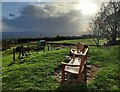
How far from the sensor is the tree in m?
40.3

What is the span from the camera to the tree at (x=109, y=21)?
4031 cm

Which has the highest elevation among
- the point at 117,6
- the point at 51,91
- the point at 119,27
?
the point at 117,6

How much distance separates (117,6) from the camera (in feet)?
133

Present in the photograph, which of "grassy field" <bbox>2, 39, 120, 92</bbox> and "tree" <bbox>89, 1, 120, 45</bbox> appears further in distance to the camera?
"tree" <bbox>89, 1, 120, 45</bbox>

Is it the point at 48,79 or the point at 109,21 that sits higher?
the point at 109,21

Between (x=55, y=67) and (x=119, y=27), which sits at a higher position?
(x=119, y=27)

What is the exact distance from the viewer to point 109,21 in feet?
133

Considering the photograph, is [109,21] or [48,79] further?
[109,21]

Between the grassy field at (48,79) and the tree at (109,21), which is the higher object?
the tree at (109,21)

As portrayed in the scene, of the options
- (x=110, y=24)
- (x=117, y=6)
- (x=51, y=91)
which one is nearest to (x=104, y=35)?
(x=110, y=24)

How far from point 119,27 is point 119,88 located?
31.8 metres

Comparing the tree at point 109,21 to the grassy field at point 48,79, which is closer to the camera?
the grassy field at point 48,79

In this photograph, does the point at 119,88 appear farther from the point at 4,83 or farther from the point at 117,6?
the point at 117,6

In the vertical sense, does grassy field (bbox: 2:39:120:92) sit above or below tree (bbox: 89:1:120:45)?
below
